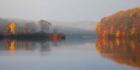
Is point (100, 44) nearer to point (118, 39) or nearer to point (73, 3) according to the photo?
point (118, 39)

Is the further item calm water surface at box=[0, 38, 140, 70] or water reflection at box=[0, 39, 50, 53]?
water reflection at box=[0, 39, 50, 53]

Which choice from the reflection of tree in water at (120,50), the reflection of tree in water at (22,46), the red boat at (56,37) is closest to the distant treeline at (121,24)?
the reflection of tree in water at (120,50)

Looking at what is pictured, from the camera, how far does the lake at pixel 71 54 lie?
193 inches

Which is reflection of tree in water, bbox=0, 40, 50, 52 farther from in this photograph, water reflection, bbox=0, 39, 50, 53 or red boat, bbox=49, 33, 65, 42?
red boat, bbox=49, 33, 65, 42

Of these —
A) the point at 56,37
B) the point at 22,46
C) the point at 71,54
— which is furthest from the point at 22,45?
the point at 71,54

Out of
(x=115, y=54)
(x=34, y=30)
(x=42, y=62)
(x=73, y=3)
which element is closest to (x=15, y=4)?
(x=34, y=30)

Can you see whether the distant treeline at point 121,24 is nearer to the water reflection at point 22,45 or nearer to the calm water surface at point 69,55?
the calm water surface at point 69,55

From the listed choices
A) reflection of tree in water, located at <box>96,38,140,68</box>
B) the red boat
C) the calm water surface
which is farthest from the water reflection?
reflection of tree in water, located at <box>96,38,140,68</box>

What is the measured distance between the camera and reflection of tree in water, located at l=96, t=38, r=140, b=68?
539cm

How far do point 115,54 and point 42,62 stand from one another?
1527 mm

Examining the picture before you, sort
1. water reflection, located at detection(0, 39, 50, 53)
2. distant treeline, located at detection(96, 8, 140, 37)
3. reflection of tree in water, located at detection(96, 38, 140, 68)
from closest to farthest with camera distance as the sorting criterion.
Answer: reflection of tree in water, located at detection(96, 38, 140, 68) < water reflection, located at detection(0, 39, 50, 53) < distant treeline, located at detection(96, 8, 140, 37)

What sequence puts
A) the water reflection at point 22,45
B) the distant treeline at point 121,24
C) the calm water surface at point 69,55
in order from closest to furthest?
1. the calm water surface at point 69,55
2. the water reflection at point 22,45
3. the distant treeline at point 121,24

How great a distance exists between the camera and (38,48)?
21.9ft

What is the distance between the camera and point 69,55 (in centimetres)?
600
